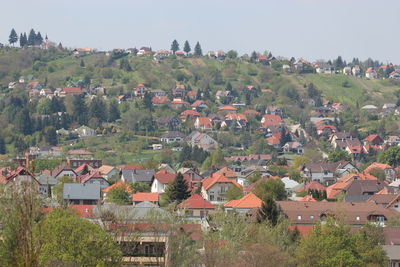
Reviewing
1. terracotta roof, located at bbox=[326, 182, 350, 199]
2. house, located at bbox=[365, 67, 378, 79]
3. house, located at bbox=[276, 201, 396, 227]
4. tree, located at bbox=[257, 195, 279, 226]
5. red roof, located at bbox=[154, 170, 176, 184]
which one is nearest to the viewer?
tree, located at bbox=[257, 195, 279, 226]

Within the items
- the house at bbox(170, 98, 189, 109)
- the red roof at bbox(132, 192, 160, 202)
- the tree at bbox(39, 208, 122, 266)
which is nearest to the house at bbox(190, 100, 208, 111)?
the house at bbox(170, 98, 189, 109)

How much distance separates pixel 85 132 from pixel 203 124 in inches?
744

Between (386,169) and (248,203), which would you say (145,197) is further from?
(386,169)

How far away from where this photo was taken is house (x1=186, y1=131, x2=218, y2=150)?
11694 centimetres

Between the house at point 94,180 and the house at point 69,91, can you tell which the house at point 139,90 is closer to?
the house at point 69,91

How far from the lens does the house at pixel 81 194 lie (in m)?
65.6

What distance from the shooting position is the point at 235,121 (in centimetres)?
13075

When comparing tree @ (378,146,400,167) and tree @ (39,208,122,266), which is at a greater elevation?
tree @ (39,208,122,266)

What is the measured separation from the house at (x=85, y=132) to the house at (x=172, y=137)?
8976 millimetres

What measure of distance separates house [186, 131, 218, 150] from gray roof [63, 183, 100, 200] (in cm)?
4861

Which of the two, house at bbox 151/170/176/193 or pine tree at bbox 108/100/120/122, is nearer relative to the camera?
house at bbox 151/170/176/193

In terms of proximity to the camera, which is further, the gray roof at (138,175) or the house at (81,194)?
the gray roof at (138,175)

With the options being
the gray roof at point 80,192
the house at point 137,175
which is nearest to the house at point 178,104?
the house at point 137,175

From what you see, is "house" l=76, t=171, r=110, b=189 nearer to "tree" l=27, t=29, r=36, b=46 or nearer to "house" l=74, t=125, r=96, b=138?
"house" l=74, t=125, r=96, b=138
